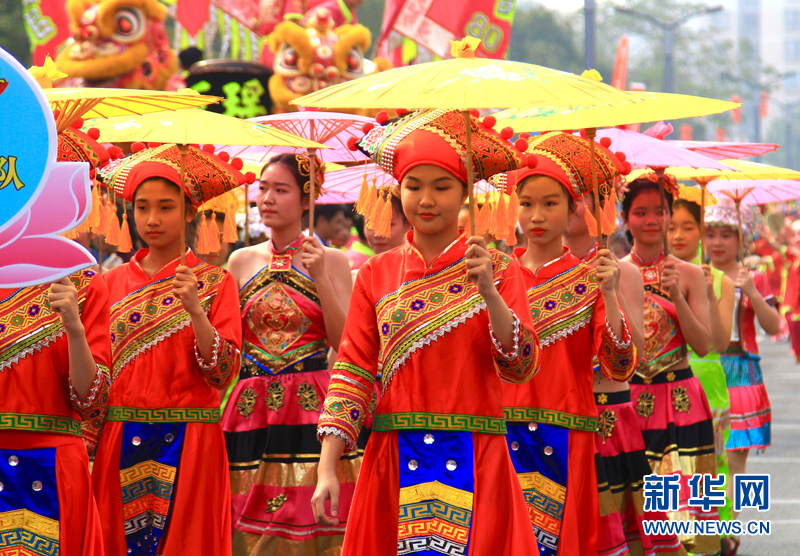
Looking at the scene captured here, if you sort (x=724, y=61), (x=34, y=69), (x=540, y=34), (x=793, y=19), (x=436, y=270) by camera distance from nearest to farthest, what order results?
(x=436, y=270), (x=34, y=69), (x=540, y=34), (x=724, y=61), (x=793, y=19)

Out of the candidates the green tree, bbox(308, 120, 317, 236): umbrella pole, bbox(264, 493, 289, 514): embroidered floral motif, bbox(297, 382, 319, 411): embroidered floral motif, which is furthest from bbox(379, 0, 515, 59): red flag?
bbox(264, 493, 289, 514): embroidered floral motif

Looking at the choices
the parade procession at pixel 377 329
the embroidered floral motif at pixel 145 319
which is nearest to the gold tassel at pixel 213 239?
the parade procession at pixel 377 329

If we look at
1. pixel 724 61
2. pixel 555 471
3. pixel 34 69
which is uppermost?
pixel 724 61

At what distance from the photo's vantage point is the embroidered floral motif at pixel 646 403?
6.00 metres

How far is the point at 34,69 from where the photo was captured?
396cm

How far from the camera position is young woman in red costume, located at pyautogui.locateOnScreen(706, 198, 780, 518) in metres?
8.05

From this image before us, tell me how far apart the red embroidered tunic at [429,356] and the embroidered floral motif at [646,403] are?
2511 mm

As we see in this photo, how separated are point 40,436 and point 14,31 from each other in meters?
23.2

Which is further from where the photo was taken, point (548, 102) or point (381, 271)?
point (381, 271)

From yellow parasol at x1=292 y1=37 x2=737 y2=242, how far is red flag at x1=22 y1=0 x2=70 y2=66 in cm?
1366

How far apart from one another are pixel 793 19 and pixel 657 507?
140901 millimetres

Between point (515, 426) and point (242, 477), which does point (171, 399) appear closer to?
point (242, 477)

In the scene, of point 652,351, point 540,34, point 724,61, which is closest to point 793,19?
point 724,61

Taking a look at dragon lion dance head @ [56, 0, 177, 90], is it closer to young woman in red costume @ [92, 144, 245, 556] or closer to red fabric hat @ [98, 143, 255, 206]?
red fabric hat @ [98, 143, 255, 206]
